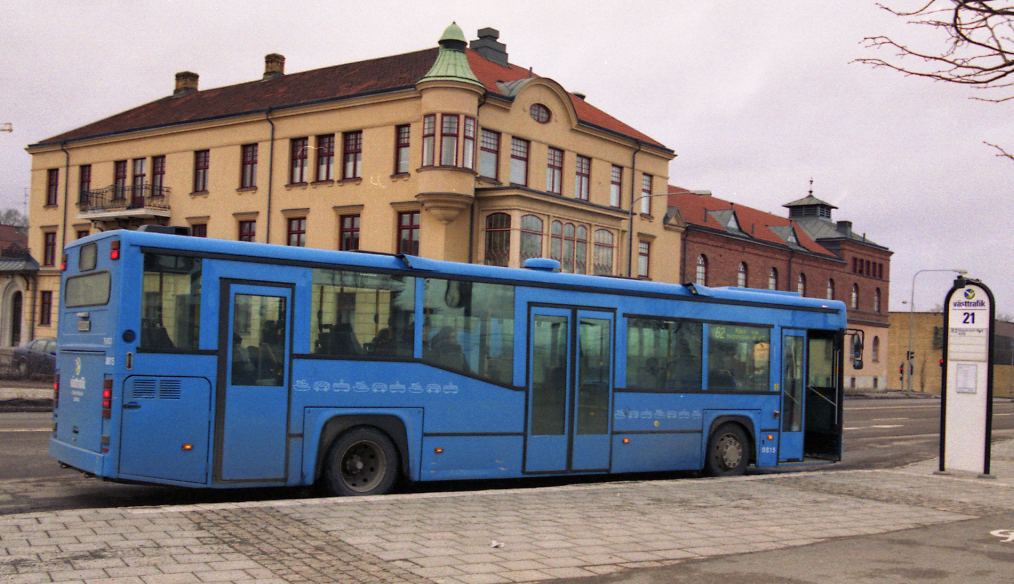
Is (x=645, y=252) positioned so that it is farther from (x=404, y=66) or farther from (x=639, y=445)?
(x=639, y=445)

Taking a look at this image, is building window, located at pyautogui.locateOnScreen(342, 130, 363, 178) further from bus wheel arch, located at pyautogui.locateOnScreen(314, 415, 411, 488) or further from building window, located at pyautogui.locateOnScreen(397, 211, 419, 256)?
bus wheel arch, located at pyautogui.locateOnScreen(314, 415, 411, 488)

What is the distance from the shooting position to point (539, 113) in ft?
142

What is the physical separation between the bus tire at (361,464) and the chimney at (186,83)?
163 ft

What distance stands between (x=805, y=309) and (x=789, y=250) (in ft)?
189

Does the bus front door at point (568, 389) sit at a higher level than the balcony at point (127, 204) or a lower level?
lower

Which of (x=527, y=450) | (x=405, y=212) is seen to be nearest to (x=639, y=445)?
(x=527, y=450)

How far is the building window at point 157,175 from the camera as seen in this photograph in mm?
48625

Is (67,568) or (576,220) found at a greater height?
(576,220)

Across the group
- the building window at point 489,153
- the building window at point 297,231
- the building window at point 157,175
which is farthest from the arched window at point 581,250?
the building window at point 157,175

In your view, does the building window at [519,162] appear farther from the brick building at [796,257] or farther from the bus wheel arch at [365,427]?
the bus wheel arch at [365,427]

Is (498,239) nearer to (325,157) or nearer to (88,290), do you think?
(325,157)

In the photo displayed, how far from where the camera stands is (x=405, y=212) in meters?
40.6

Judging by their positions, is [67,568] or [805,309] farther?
[805,309]

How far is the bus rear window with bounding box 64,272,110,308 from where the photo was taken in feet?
33.2
